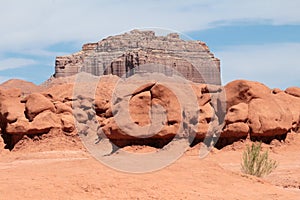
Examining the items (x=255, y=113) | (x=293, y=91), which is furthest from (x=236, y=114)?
(x=293, y=91)

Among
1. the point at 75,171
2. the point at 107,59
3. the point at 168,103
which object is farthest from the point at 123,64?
the point at 75,171

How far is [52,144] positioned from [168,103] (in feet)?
17.9

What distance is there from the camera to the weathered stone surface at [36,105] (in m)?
23.3

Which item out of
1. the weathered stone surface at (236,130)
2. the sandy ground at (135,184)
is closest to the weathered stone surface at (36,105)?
the weathered stone surface at (236,130)

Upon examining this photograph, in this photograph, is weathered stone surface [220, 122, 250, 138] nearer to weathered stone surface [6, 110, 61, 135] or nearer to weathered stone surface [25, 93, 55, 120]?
weathered stone surface [6, 110, 61, 135]

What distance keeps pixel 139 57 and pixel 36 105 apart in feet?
144

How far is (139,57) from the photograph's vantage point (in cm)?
6694

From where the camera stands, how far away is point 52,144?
22.6 m

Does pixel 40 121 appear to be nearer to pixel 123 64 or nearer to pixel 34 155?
pixel 34 155

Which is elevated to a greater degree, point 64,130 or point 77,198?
point 77,198

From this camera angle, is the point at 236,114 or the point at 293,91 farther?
the point at 293,91

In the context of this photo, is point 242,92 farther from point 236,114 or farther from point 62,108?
point 62,108

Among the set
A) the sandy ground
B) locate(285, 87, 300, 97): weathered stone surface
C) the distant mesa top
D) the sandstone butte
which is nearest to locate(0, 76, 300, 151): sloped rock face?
the sandstone butte

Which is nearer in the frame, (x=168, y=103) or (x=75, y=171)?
(x=75, y=171)
